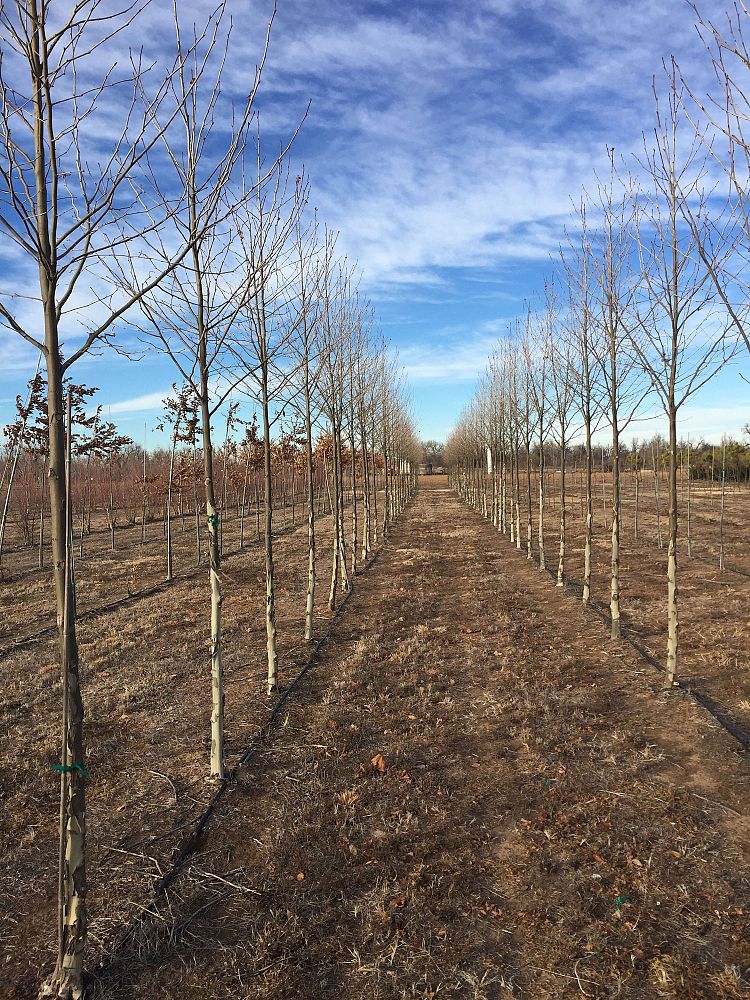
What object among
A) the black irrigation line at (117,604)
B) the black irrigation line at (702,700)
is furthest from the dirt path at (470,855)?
the black irrigation line at (117,604)

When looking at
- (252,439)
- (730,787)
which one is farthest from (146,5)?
(252,439)

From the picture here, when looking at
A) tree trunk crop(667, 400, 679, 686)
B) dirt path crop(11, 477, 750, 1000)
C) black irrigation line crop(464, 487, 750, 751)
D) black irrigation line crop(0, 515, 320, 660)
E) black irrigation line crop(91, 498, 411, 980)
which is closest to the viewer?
dirt path crop(11, 477, 750, 1000)

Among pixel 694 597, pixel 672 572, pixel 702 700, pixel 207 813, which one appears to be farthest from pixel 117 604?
pixel 694 597

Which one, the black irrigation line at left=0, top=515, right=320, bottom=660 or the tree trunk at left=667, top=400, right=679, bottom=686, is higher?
the tree trunk at left=667, top=400, right=679, bottom=686

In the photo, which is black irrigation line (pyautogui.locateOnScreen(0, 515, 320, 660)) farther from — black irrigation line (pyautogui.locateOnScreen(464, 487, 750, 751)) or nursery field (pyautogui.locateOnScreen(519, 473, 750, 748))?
black irrigation line (pyautogui.locateOnScreen(464, 487, 750, 751))

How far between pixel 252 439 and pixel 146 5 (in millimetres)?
16374

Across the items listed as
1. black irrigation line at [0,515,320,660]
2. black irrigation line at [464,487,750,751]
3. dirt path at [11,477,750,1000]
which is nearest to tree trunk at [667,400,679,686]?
black irrigation line at [464,487,750,751]

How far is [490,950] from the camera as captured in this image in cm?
A: 273

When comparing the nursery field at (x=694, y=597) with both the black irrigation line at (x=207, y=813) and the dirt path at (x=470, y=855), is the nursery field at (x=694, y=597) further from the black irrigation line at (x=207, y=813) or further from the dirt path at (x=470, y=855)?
the black irrigation line at (x=207, y=813)

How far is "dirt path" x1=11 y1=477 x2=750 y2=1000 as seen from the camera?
262 cm

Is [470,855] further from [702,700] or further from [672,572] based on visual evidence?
[672,572]

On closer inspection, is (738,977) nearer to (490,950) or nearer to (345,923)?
(490,950)

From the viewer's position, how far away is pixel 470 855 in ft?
11.3

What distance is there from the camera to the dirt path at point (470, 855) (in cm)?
262
